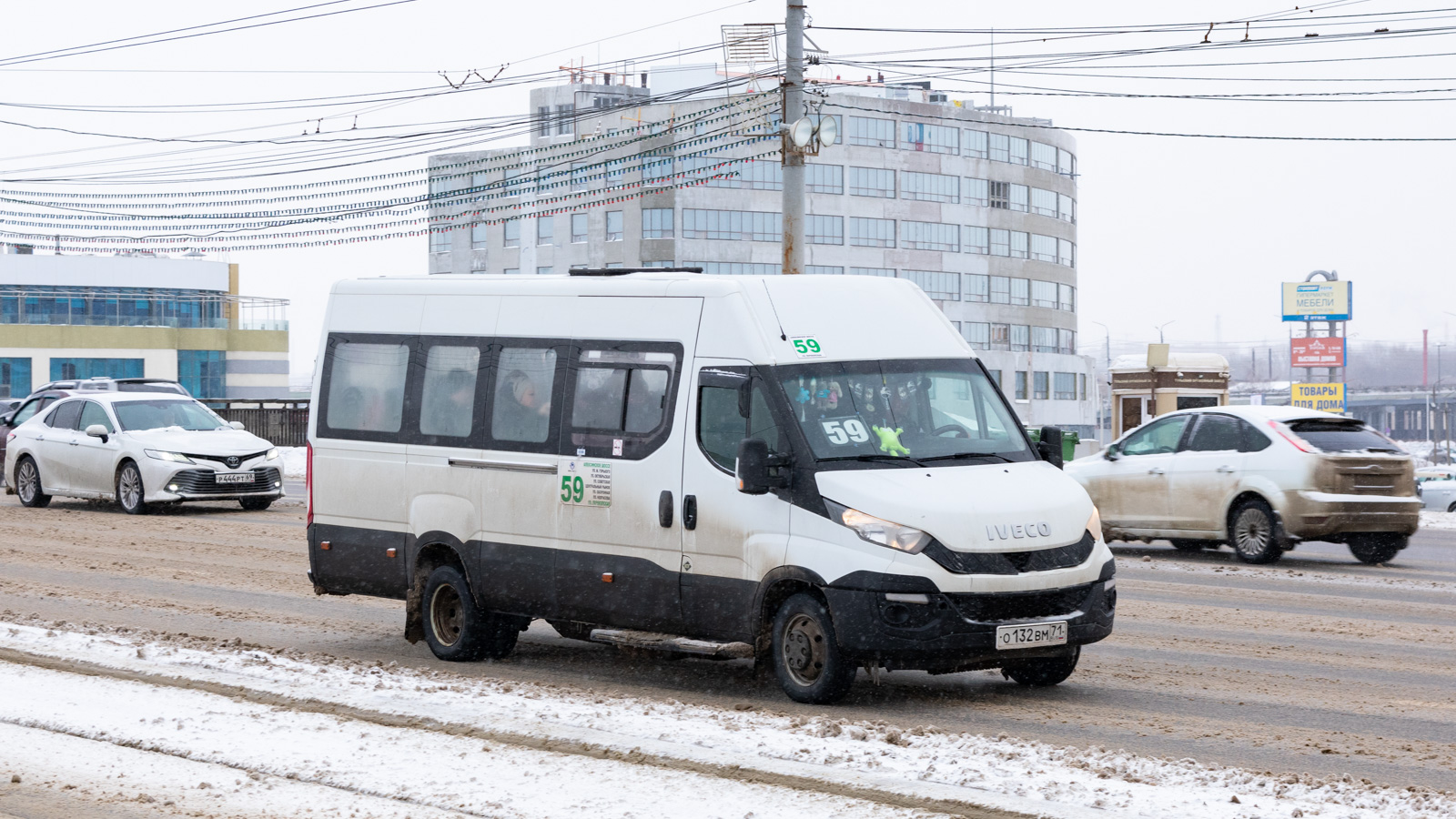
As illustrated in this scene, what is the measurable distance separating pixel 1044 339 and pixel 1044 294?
3.10 m

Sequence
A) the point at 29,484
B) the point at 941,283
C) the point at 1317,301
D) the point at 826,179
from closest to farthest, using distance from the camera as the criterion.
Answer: the point at 29,484 < the point at 826,179 < the point at 941,283 < the point at 1317,301

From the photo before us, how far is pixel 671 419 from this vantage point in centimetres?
916

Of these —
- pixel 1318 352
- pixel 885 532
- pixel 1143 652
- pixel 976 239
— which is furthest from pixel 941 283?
pixel 885 532

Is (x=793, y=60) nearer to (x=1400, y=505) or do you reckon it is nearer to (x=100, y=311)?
(x=1400, y=505)

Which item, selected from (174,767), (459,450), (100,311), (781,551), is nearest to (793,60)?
(459,450)

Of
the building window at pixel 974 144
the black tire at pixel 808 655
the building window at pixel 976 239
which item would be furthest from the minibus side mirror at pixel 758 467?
the building window at pixel 976 239

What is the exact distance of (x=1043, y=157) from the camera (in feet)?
367

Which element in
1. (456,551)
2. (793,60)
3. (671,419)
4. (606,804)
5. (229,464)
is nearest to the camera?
(606,804)

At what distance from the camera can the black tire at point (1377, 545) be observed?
17203 millimetres

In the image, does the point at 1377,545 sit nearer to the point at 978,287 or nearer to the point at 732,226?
the point at 732,226

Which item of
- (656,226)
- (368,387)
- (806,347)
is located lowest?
(368,387)

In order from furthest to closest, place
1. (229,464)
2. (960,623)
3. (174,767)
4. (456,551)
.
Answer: (229,464)
(456,551)
(960,623)
(174,767)

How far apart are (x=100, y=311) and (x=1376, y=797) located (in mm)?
109215

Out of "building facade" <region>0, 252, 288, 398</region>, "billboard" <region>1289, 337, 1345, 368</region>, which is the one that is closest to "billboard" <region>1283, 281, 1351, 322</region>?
"billboard" <region>1289, 337, 1345, 368</region>
